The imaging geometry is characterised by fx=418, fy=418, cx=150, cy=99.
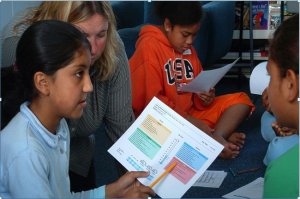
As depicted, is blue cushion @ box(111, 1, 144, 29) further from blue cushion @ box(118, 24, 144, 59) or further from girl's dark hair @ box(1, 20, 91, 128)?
girl's dark hair @ box(1, 20, 91, 128)

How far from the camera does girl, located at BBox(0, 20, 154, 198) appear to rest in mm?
838

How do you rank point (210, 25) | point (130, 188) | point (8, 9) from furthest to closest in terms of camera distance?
point (210, 25)
point (8, 9)
point (130, 188)

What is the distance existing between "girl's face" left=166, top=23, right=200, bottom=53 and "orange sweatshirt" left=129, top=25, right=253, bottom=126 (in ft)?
0.11

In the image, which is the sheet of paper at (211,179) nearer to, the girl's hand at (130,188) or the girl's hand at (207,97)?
the girl's hand at (207,97)

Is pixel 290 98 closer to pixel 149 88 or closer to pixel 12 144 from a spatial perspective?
pixel 12 144

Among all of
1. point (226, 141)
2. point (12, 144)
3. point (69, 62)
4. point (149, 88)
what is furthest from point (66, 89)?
point (226, 141)

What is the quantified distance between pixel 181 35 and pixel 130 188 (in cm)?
109

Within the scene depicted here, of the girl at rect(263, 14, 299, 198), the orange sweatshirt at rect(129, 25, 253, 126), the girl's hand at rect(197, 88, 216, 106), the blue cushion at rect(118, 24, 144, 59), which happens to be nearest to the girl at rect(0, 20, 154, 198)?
the girl at rect(263, 14, 299, 198)

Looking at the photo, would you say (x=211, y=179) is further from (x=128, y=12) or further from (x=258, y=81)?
(x=128, y=12)

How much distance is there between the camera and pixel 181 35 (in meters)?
2.00

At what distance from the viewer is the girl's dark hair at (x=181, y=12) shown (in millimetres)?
2000

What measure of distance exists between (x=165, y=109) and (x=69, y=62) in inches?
11.8

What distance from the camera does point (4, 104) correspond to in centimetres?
102

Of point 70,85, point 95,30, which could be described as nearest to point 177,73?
point 95,30
